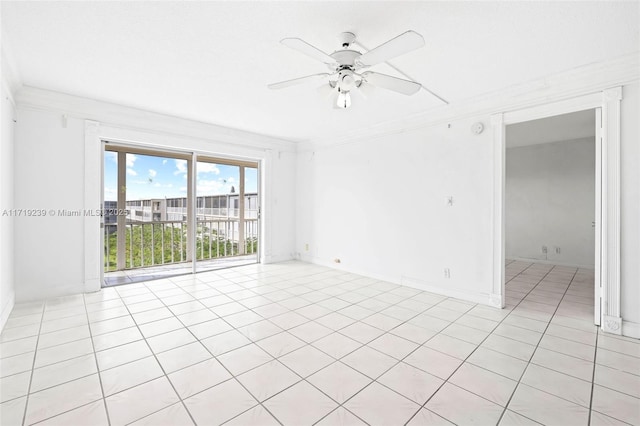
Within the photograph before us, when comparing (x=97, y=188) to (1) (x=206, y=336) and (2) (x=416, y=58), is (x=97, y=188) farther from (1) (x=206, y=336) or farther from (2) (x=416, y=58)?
(2) (x=416, y=58)

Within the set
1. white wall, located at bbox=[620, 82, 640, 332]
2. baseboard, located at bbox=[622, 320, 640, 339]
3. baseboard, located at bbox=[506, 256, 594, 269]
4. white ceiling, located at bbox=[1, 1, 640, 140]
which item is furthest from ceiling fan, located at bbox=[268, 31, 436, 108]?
baseboard, located at bbox=[506, 256, 594, 269]

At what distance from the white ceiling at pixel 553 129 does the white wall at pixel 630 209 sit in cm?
147

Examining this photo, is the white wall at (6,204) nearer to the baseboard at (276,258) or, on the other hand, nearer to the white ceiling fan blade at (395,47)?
the white ceiling fan blade at (395,47)

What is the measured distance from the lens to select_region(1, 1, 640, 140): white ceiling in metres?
1.94

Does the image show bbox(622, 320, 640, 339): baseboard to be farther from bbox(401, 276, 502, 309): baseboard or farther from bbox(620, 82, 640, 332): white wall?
bbox(401, 276, 502, 309): baseboard

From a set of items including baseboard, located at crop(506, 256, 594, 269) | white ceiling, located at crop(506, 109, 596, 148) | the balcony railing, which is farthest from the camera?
baseboard, located at crop(506, 256, 594, 269)

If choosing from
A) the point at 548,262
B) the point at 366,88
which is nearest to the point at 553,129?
the point at 548,262

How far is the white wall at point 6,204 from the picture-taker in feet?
9.17

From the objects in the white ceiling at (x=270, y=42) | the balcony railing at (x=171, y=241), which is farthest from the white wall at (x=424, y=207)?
the balcony railing at (x=171, y=241)

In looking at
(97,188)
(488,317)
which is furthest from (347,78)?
(97,188)

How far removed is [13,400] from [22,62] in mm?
2924

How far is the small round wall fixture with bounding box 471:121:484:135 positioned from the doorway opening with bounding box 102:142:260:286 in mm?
3968

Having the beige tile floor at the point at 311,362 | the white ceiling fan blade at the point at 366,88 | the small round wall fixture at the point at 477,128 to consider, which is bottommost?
the beige tile floor at the point at 311,362

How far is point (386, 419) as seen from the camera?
1633 millimetres
